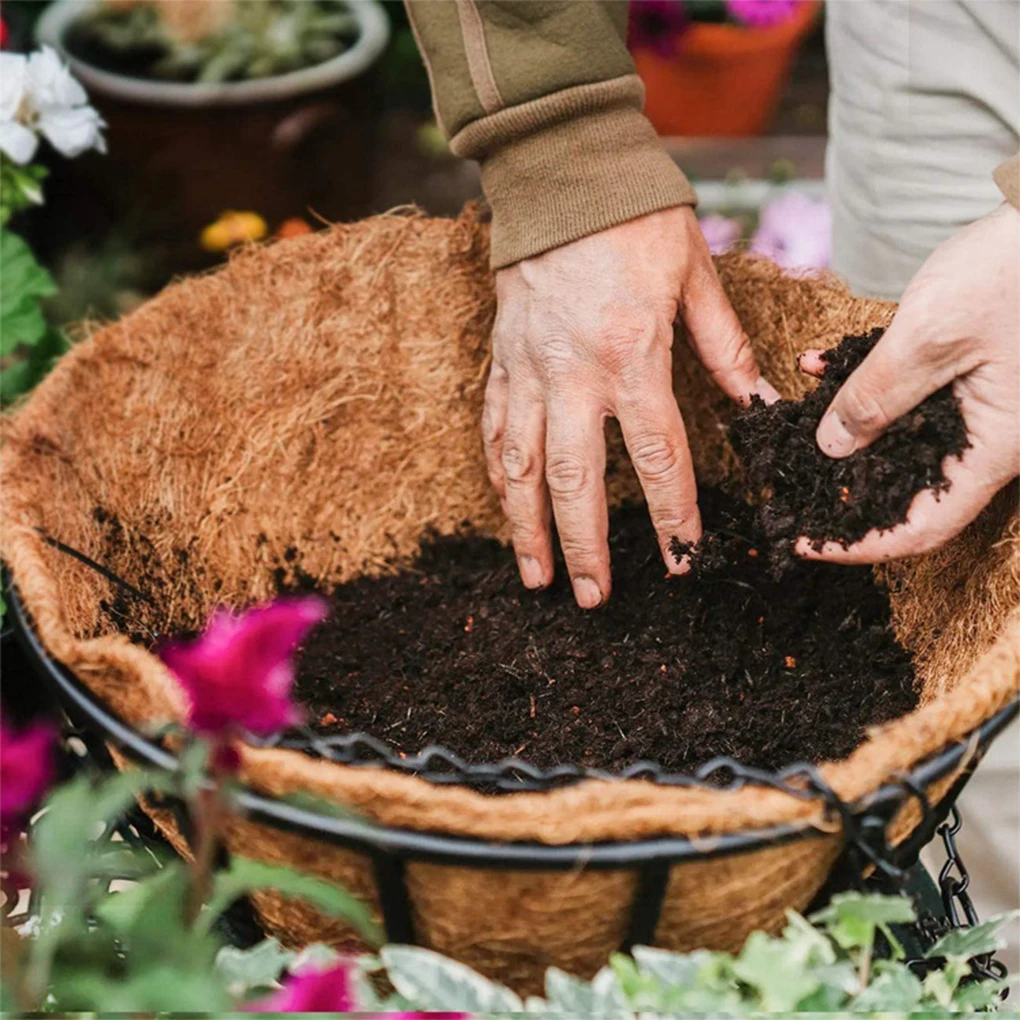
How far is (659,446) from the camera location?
3.03ft

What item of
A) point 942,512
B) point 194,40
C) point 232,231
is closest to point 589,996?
point 942,512

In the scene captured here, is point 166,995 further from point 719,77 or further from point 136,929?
point 719,77

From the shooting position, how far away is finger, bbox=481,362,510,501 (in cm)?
102

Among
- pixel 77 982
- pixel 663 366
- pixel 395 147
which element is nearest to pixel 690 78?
pixel 395 147

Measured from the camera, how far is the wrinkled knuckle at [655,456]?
0.92 meters

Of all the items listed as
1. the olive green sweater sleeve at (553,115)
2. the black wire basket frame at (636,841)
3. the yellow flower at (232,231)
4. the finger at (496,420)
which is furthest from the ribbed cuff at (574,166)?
the yellow flower at (232,231)

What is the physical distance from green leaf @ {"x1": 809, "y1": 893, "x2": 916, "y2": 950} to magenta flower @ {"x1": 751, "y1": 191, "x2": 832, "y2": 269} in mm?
1527

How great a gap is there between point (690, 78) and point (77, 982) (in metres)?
2.38

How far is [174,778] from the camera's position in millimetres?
543

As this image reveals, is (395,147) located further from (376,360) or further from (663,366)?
(663,366)

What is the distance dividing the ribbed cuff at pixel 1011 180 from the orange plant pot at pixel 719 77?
1.83 meters

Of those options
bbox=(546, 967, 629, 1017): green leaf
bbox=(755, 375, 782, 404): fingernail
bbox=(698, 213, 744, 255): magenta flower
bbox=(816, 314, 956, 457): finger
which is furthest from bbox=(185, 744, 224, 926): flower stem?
bbox=(698, 213, 744, 255): magenta flower

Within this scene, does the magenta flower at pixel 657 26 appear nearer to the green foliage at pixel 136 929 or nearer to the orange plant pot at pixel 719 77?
the orange plant pot at pixel 719 77

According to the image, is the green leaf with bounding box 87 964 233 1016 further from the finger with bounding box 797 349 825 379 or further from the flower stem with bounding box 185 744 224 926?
the finger with bounding box 797 349 825 379
